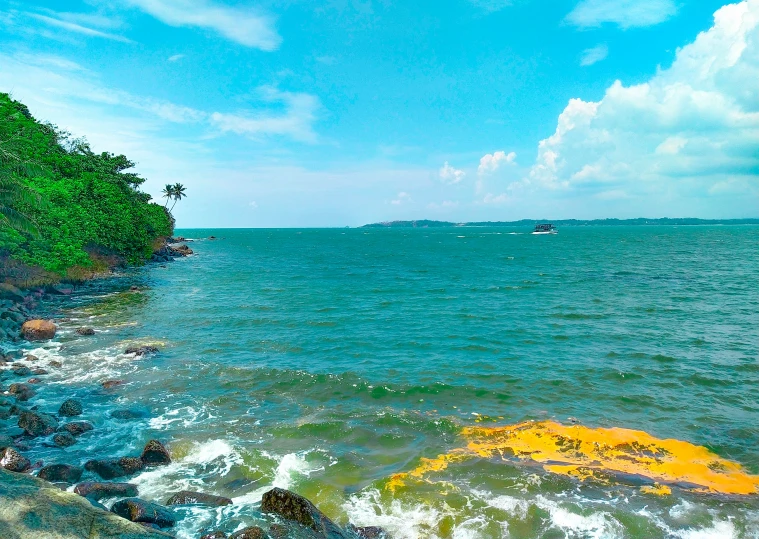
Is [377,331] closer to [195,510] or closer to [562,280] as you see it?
[195,510]

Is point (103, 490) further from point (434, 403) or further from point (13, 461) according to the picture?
point (434, 403)

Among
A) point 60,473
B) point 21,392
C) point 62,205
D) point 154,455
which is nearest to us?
point 60,473

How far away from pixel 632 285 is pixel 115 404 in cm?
Result: 6129

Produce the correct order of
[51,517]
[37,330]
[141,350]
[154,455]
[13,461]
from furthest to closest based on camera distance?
[37,330] → [141,350] → [154,455] → [13,461] → [51,517]

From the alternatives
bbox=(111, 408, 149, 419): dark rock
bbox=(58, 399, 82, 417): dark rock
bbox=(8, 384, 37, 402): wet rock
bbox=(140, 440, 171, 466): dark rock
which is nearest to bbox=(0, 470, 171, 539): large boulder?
bbox=(140, 440, 171, 466): dark rock

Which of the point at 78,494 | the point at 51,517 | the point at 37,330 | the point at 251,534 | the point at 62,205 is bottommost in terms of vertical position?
the point at 251,534

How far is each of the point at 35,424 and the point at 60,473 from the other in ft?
17.0

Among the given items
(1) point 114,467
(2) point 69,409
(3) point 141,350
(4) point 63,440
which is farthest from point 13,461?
(3) point 141,350

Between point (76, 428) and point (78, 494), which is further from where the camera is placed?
point (76, 428)

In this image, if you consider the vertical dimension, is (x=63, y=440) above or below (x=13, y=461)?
below

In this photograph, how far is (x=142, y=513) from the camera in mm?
12250

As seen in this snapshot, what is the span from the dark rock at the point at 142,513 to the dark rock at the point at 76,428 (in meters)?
8.02

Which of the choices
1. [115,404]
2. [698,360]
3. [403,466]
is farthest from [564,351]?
[115,404]

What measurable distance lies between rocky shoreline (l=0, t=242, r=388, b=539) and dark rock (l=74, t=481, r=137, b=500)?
0.09 feet
